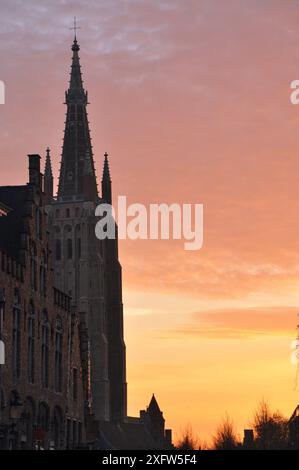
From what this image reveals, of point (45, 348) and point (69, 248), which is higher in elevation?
point (69, 248)

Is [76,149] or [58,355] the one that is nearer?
[58,355]

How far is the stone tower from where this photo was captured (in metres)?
172

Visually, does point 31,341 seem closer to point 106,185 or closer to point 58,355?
point 58,355

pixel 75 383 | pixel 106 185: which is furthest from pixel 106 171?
pixel 75 383

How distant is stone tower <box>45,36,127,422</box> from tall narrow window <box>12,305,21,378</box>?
370 feet

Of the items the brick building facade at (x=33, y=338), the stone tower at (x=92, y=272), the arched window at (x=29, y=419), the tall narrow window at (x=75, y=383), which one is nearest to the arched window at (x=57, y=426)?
the brick building facade at (x=33, y=338)

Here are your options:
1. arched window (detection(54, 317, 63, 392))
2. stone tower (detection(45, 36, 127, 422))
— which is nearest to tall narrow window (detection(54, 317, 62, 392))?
arched window (detection(54, 317, 63, 392))

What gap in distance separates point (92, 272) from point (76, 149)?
22.9 metres

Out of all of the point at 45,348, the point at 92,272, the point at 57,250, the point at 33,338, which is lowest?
the point at 45,348

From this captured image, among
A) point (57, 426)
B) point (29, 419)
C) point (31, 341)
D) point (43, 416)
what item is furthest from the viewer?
point (57, 426)

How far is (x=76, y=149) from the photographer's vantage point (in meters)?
186

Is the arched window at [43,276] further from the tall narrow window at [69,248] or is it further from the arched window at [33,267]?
the tall narrow window at [69,248]
